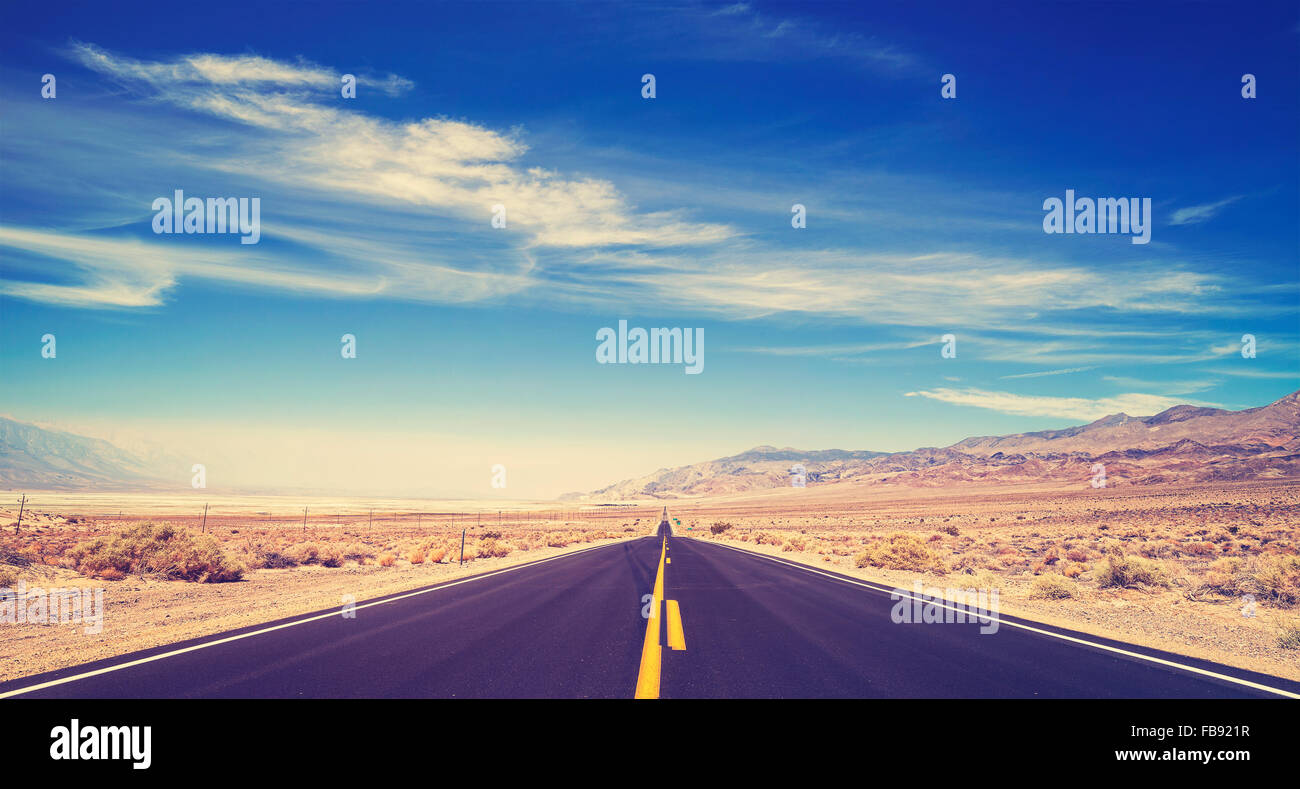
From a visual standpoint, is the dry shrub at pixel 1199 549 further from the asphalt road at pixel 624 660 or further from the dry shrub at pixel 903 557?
the asphalt road at pixel 624 660

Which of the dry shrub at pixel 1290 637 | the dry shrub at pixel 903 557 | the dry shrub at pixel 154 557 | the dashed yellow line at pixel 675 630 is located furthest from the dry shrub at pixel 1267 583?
the dry shrub at pixel 154 557

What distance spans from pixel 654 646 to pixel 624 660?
3.00ft

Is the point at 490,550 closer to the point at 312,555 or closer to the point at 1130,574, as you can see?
the point at 312,555

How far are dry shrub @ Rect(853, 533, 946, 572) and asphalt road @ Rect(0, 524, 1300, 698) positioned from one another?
12.3 metres

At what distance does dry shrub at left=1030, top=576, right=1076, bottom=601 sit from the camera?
47.6 ft

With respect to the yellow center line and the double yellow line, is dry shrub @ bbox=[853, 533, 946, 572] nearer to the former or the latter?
the double yellow line

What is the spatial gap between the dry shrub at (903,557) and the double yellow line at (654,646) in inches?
523

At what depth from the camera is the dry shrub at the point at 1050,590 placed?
1451cm

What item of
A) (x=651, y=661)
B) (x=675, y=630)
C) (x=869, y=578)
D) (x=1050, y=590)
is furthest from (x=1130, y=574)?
(x=651, y=661)

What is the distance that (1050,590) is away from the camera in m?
14.6

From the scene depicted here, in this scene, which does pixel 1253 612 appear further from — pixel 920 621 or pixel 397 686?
pixel 397 686
